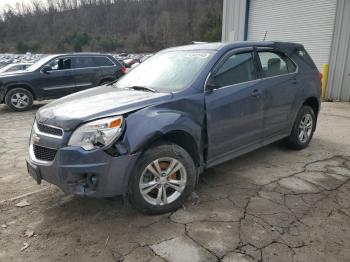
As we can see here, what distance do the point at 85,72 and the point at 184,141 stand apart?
7.71 m

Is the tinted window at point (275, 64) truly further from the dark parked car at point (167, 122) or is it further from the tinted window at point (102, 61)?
the tinted window at point (102, 61)

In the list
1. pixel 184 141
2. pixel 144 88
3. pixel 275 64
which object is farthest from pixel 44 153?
pixel 275 64

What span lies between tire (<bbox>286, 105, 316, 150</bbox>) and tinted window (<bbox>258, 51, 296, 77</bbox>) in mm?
747

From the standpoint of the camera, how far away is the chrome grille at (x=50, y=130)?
2.97 metres

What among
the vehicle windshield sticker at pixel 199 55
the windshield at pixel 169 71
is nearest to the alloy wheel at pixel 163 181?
the windshield at pixel 169 71

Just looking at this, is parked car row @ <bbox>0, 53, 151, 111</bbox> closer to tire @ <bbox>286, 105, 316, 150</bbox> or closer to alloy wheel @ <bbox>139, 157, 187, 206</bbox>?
tire @ <bbox>286, 105, 316, 150</bbox>

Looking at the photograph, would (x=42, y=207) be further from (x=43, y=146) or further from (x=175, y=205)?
(x=175, y=205)

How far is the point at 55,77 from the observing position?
983cm

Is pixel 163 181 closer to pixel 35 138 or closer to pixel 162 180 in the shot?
pixel 162 180

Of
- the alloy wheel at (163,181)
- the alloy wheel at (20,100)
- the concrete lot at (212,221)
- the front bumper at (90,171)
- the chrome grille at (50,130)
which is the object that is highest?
the chrome grille at (50,130)

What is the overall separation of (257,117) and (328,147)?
6.61 ft

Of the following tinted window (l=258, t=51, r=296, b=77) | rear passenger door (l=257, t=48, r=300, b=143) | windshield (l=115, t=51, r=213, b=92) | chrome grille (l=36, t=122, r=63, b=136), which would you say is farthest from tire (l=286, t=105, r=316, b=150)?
chrome grille (l=36, t=122, r=63, b=136)

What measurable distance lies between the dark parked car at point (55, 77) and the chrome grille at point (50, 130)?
23.4ft

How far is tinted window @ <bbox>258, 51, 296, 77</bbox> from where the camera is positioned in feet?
14.1
